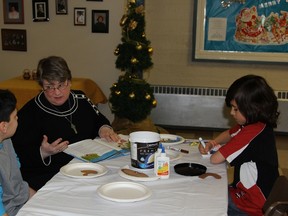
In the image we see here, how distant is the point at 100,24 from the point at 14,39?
1.28 meters

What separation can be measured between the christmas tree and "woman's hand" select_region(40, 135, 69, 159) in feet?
7.85

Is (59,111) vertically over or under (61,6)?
under

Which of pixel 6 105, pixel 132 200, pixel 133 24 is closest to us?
pixel 132 200

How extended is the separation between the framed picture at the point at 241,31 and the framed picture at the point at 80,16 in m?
1.47

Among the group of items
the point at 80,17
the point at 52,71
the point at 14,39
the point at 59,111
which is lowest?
the point at 59,111

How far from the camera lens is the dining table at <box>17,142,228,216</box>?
135 centimetres

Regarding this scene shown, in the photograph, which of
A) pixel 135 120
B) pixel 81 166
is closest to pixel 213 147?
pixel 81 166

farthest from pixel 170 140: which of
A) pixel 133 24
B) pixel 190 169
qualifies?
pixel 133 24

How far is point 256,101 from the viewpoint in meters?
1.93

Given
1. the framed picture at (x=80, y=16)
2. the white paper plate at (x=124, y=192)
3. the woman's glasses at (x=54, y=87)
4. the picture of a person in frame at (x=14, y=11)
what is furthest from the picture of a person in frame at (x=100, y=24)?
the white paper plate at (x=124, y=192)

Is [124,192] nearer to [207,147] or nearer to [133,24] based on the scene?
[207,147]

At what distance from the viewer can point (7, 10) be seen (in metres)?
5.36

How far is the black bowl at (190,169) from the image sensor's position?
5.76 feet

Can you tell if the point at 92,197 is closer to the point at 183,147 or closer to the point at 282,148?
the point at 183,147
